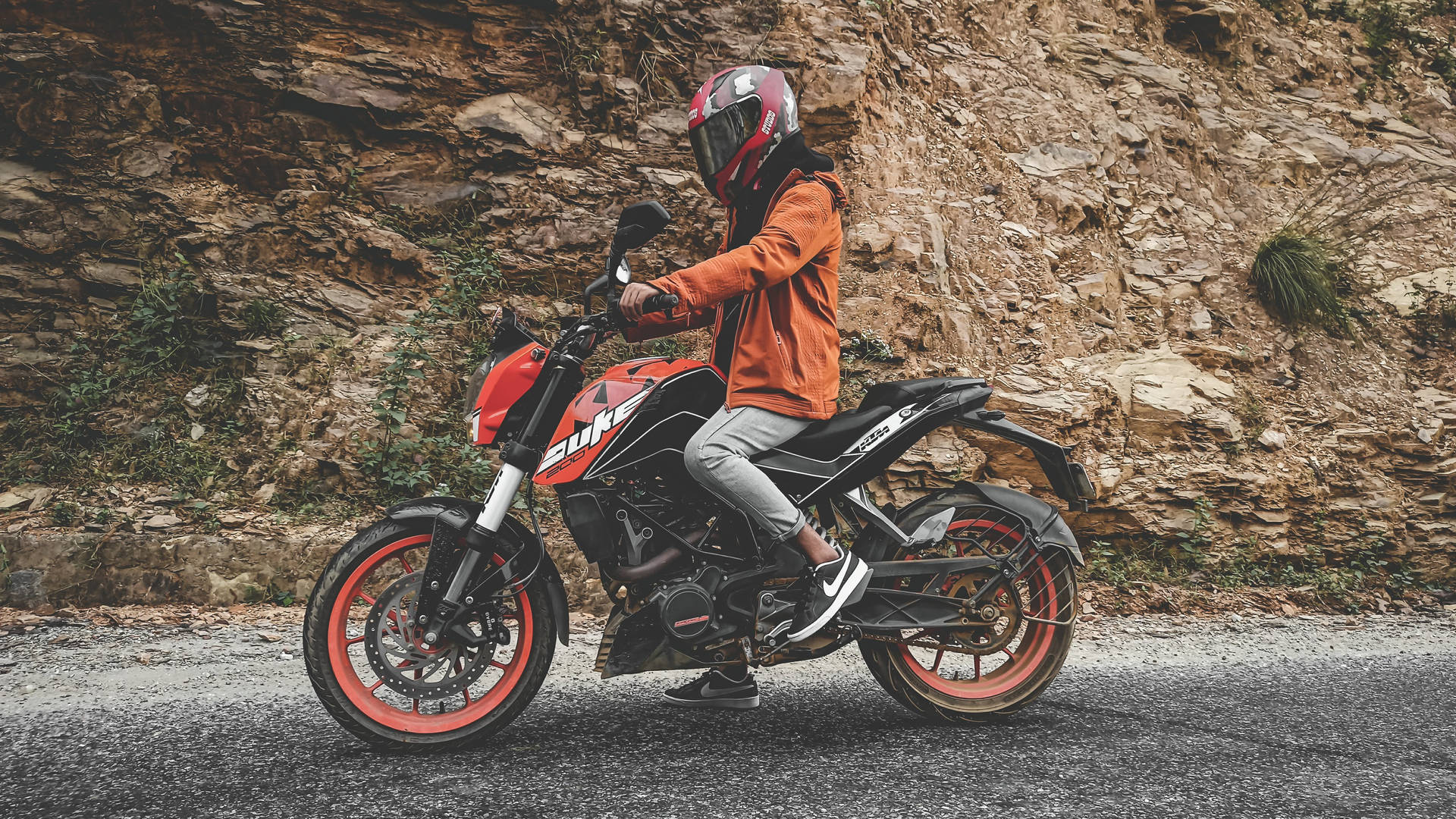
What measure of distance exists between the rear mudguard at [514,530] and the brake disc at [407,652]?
217 millimetres

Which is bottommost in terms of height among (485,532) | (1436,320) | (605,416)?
(485,532)

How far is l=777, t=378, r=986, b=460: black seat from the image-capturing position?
335cm

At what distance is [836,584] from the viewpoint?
3.26 metres

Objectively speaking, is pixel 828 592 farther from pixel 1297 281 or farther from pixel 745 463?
pixel 1297 281

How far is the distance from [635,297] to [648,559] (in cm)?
96

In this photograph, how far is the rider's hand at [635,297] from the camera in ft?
9.55

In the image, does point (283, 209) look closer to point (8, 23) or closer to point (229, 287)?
point (229, 287)

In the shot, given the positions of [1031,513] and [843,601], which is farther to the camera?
[1031,513]

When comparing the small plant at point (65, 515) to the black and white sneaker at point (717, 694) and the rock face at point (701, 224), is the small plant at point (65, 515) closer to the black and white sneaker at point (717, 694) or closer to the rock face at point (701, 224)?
the rock face at point (701, 224)

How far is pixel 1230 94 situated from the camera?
899 centimetres

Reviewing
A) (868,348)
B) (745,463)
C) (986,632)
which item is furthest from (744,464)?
(868,348)

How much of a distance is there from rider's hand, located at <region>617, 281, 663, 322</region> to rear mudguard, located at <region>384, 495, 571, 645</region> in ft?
2.84

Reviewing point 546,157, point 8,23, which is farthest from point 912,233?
point 8,23

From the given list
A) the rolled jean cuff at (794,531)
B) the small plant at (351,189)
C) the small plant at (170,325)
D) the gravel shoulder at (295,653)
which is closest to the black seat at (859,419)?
the rolled jean cuff at (794,531)
